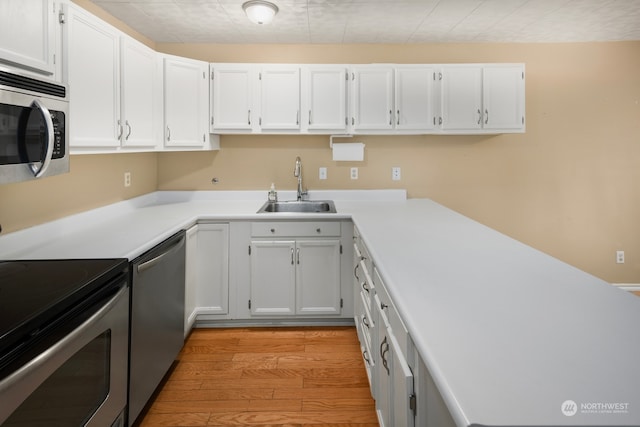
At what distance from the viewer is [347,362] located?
8.68 ft

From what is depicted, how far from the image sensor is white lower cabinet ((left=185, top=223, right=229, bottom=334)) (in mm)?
3059

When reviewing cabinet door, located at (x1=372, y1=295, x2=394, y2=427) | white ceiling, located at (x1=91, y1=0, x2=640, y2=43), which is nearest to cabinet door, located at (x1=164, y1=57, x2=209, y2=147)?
white ceiling, located at (x1=91, y1=0, x2=640, y2=43)

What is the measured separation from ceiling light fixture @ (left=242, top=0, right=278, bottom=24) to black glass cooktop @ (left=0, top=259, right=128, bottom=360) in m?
1.77

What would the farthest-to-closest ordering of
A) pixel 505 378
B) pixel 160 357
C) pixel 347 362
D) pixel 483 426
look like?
pixel 347 362
pixel 160 357
pixel 505 378
pixel 483 426

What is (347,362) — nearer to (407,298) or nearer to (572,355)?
(407,298)

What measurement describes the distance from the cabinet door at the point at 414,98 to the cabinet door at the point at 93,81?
200 centimetres

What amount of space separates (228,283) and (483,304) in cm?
225

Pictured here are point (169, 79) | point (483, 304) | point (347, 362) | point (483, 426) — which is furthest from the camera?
point (169, 79)

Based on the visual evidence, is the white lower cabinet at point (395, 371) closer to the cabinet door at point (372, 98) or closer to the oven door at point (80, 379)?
the oven door at point (80, 379)

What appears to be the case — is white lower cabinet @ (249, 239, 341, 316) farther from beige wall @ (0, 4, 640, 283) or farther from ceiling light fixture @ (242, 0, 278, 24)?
ceiling light fixture @ (242, 0, 278, 24)

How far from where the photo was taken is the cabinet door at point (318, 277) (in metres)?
3.09

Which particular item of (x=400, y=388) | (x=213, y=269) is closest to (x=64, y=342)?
(x=400, y=388)

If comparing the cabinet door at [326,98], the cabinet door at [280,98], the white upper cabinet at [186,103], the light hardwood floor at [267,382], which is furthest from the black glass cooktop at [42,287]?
the cabinet door at [326,98]

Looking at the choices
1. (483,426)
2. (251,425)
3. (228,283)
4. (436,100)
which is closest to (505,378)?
(483,426)
